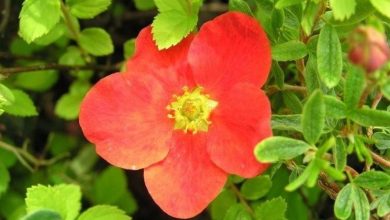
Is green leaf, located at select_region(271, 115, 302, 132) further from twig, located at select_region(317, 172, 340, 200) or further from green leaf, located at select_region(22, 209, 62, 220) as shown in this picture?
green leaf, located at select_region(22, 209, 62, 220)

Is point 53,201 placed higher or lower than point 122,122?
lower

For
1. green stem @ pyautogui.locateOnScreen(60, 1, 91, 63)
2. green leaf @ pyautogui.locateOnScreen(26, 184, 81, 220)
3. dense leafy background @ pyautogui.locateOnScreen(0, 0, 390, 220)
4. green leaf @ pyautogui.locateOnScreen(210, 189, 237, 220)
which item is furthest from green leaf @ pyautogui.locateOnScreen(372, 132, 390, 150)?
green stem @ pyautogui.locateOnScreen(60, 1, 91, 63)

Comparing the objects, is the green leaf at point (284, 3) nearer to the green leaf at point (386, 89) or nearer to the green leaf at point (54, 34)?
the green leaf at point (386, 89)

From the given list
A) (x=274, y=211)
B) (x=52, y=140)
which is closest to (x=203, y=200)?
(x=274, y=211)

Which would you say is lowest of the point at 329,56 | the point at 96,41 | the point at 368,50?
the point at 96,41

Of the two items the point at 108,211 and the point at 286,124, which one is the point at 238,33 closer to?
the point at 286,124

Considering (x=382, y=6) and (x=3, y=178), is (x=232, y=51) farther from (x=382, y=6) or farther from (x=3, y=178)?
(x=3, y=178)

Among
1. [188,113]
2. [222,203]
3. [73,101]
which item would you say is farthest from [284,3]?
[73,101]

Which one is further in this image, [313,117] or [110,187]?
[110,187]
